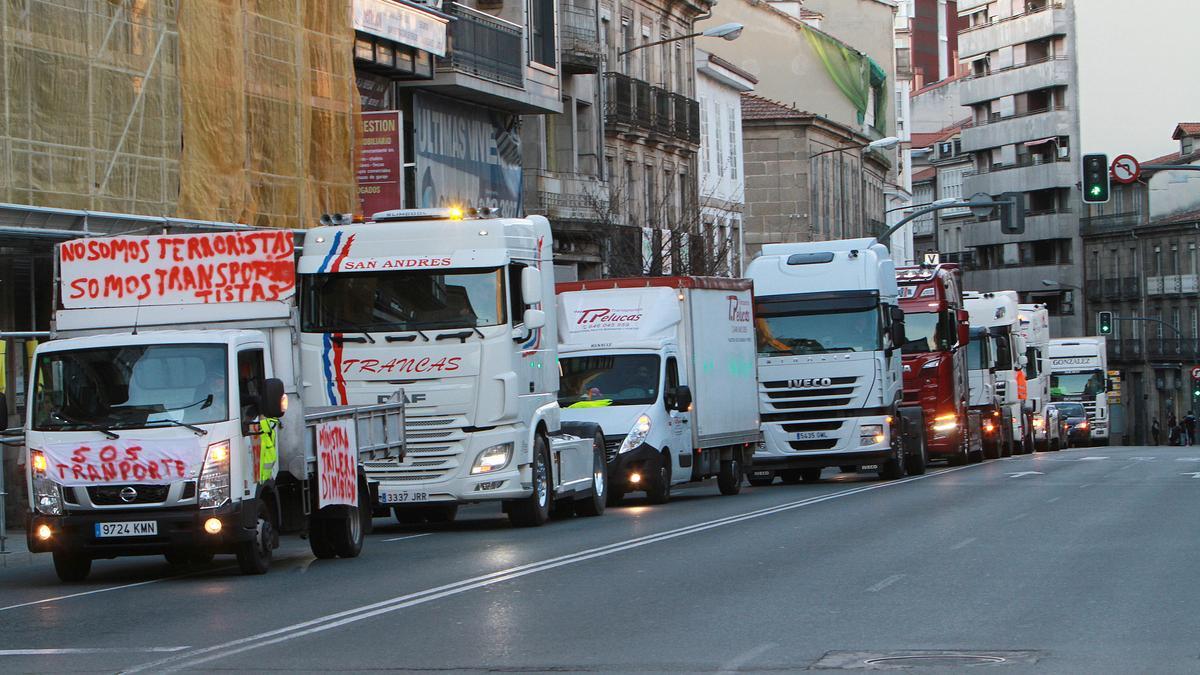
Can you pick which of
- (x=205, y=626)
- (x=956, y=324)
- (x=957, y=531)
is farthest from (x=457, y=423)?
(x=956, y=324)

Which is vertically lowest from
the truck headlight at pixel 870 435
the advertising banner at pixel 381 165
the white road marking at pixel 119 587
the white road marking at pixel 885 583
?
the white road marking at pixel 119 587

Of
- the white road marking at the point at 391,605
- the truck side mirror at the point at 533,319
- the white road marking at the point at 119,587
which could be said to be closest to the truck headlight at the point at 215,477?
the white road marking at the point at 119,587

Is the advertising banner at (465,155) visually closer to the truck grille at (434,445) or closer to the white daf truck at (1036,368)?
the truck grille at (434,445)

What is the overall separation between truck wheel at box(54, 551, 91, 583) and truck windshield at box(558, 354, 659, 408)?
10487 millimetres

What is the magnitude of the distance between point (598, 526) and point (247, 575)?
617cm

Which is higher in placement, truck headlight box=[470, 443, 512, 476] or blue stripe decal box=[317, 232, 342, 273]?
blue stripe decal box=[317, 232, 342, 273]

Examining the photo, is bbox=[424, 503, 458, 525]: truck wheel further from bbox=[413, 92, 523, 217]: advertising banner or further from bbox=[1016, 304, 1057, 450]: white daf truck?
bbox=[1016, 304, 1057, 450]: white daf truck

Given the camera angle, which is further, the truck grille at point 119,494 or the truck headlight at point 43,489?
the truck headlight at point 43,489

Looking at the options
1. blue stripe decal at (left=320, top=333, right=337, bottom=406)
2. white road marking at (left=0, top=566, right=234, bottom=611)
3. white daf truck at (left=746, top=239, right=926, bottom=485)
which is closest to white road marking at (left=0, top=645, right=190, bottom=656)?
white road marking at (left=0, top=566, right=234, bottom=611)

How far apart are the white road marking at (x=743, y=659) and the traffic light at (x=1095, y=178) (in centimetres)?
2739

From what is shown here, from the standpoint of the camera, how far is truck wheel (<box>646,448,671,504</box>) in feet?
93.9

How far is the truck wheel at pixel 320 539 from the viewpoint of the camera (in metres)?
20.1

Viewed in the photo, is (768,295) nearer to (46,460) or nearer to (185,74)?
(185,74)

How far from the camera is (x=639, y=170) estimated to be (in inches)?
2261
